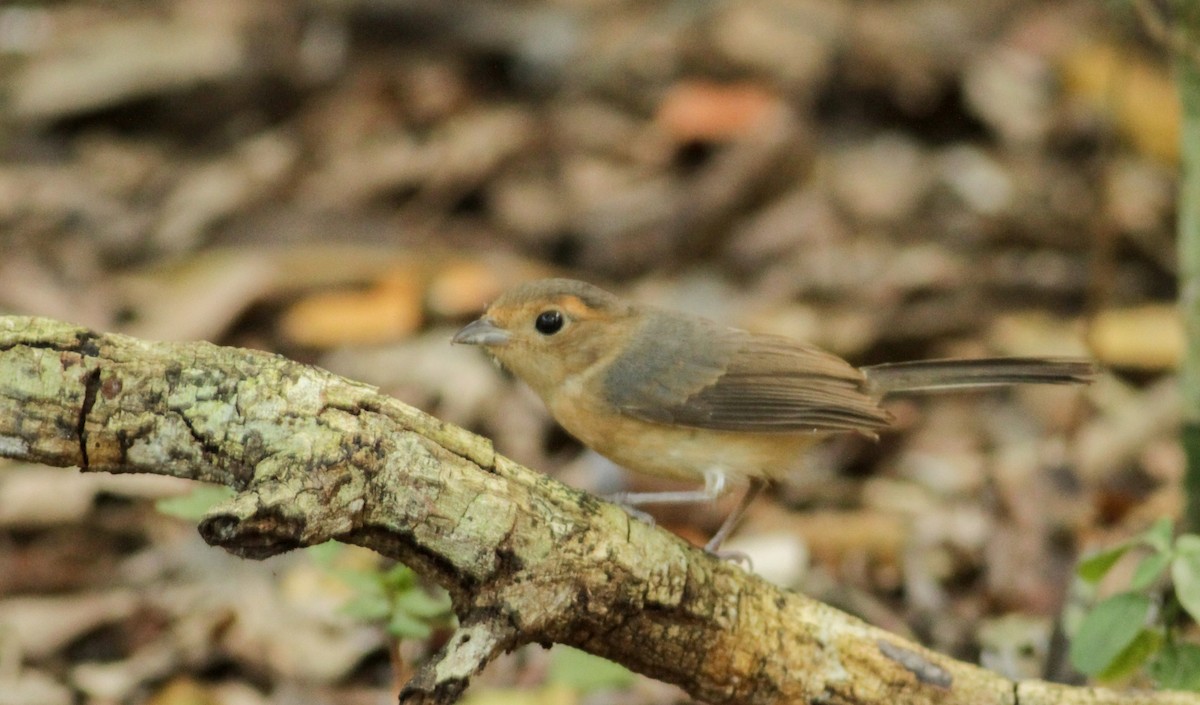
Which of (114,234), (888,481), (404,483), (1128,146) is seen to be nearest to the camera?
(404,483)


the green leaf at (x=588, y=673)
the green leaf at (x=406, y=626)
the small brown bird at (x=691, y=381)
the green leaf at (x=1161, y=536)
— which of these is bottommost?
the green leaf at (x=588, y=673)

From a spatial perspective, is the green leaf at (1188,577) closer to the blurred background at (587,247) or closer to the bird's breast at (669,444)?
the blurred background at (587,247)

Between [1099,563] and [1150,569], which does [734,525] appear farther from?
[1150,569]

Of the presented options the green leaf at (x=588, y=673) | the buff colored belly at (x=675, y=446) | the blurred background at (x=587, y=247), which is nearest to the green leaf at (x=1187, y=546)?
the blurred background at (x=587, y=247)

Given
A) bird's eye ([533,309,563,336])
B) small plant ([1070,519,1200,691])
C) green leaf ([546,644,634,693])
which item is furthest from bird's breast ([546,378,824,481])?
small plant ([1070,519,1200,691])

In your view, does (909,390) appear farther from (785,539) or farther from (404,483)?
(404,483)

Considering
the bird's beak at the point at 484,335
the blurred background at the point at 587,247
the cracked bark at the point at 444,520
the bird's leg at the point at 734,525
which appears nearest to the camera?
the cracked bark at the point at 444,520

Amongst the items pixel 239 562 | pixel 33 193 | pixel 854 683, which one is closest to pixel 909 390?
pixel 854 683
